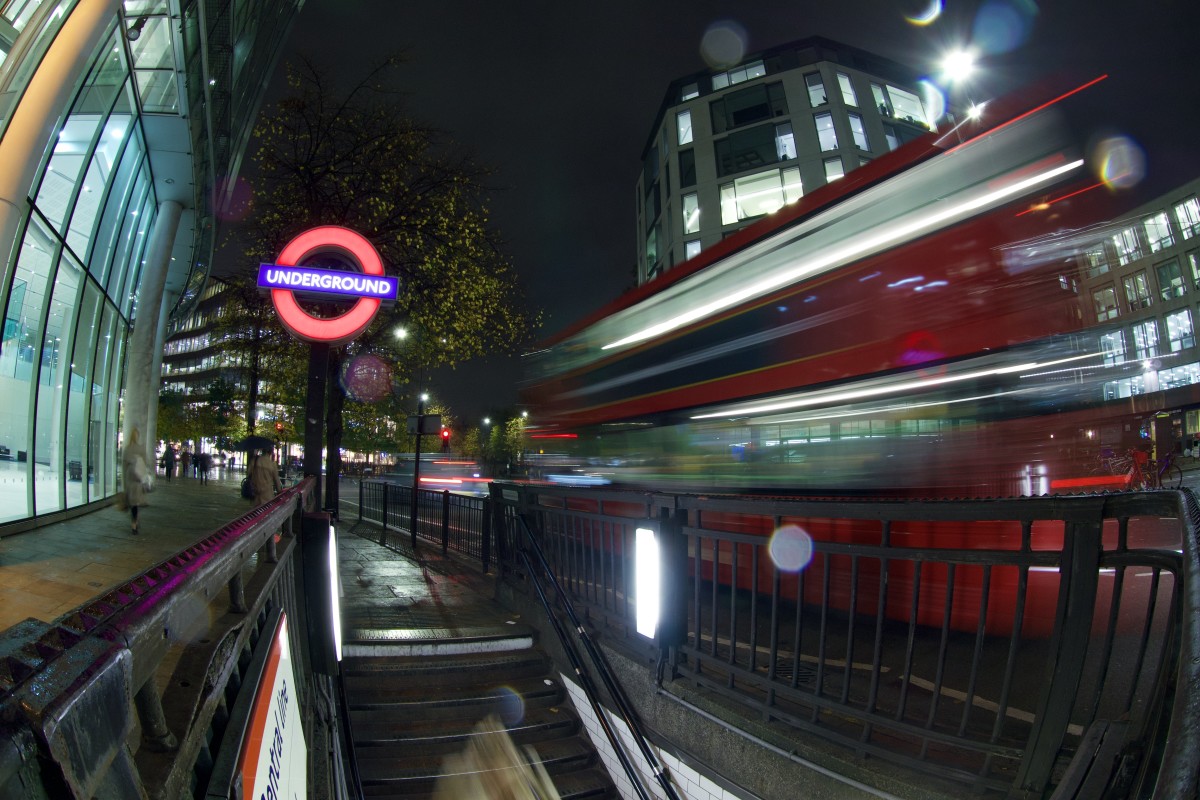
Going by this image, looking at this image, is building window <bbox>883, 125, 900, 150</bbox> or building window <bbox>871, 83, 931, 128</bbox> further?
building window <bbox>871, 83, 931, 128</bbox>

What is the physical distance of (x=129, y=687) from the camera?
890 millimetres

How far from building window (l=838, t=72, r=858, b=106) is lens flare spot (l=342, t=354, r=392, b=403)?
3298cm

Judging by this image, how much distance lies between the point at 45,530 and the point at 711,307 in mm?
11790

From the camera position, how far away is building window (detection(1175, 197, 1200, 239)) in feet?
99.4

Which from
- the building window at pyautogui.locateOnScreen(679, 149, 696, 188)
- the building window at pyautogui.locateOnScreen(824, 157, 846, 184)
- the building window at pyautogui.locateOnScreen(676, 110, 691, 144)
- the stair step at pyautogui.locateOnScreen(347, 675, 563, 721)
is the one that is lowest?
the stair step at pyautogui.locateOnScreen(347, 675, 563, 721)

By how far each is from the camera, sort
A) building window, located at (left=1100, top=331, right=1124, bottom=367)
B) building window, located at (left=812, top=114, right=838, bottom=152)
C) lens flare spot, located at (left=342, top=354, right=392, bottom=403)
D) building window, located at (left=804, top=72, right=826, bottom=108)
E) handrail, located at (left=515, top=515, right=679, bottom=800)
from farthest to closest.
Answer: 1. building window, located at (left=804, top=72, right=826, bottom=108)
2. building window, located at (left=812, top=114, right=838, bottom=152)
3. lens flare spot, located at (left=342, top=354, right=392, bottom=403)
4. building window, located at (left=1100, top=331, right=1124, bottom=367)
5. handrail, located at (left=515, top=515, right=679, bottom=800)

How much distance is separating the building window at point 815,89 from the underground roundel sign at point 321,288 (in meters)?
39.3

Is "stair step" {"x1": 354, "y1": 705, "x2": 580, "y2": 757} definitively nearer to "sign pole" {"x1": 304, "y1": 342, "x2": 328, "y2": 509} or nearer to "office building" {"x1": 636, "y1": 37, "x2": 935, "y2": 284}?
"sign pole" {"x1": 304, "y1": 342, "x2": 328, "y2": 509}

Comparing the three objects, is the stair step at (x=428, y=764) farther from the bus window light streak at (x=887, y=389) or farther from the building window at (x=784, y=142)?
the building window at (x=784, y=142)

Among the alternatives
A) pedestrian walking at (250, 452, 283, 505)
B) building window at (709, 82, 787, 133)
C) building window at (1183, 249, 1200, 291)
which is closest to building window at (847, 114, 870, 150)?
building window at (709, 82, 787, 133)

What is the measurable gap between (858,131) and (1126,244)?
35371mm

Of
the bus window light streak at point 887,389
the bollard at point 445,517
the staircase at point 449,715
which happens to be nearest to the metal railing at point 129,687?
the staircase at point 449,715

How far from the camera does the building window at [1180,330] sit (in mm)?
33603

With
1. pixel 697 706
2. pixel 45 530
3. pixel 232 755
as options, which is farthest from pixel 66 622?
pixel 45 530
